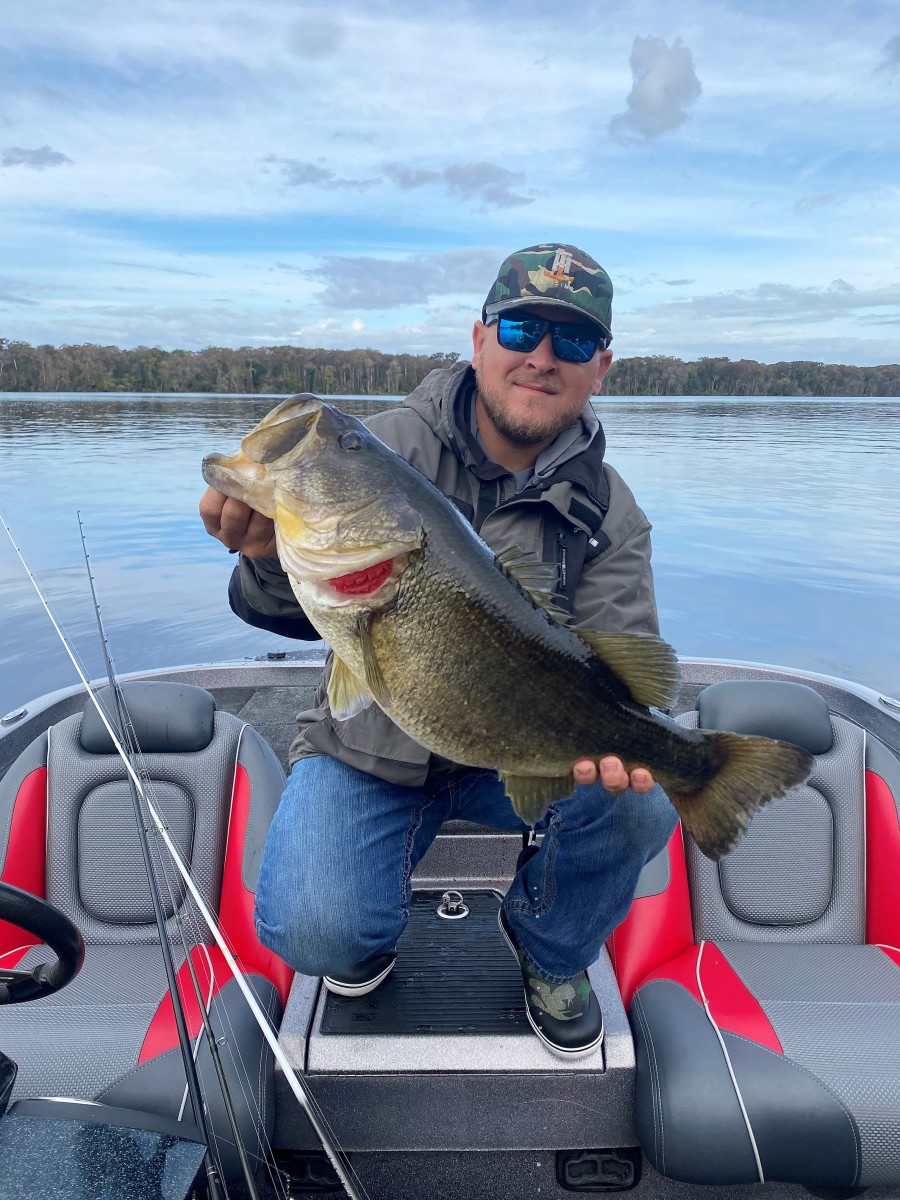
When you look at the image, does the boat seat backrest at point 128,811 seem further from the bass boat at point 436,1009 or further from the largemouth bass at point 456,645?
the largemouth bass at point 456,645

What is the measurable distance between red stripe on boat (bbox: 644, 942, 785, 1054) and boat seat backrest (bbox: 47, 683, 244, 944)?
6.30ft

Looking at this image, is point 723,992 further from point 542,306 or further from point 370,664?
point 542,306

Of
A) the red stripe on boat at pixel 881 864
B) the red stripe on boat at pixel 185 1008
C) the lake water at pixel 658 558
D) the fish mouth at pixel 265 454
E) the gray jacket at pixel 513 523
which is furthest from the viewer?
the lake water at pixel 658 558

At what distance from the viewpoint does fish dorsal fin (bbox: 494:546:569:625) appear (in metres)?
2.15

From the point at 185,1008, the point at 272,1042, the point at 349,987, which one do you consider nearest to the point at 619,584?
the point at 349,987

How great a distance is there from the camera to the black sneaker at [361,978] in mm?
2920

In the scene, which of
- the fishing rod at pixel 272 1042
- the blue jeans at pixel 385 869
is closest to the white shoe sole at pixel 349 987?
the blue jeans at pixel 385 869

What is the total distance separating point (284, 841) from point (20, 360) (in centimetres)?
3330

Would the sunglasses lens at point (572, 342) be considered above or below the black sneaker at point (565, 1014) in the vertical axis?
above

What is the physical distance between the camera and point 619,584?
2.95 metres

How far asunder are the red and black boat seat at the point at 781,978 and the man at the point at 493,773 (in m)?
0.36

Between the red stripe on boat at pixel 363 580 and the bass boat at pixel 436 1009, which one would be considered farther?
the bass boat at pixel 436 1009

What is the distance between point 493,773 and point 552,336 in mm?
1628

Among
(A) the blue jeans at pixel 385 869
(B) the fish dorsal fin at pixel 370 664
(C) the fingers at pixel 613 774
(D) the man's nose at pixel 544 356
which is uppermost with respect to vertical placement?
(D) the man's nose at pixel 544 356
